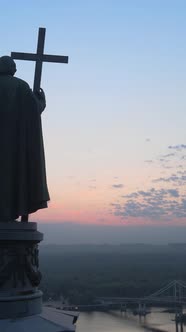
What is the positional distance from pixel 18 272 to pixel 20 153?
3.10 ft

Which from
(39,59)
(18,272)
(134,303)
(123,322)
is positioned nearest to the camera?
(18,272)

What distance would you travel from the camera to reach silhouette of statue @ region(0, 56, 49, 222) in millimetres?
4477

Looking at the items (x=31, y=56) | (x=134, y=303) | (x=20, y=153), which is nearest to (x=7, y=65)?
(x=31, y=56)

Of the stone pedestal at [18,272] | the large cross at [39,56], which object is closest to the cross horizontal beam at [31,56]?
the large cross at [39,56]

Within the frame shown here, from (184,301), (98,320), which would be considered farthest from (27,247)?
(184,301)

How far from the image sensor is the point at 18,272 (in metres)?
4.20

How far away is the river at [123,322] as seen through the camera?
106 ft

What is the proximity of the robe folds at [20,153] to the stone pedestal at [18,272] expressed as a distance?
0.27 metres

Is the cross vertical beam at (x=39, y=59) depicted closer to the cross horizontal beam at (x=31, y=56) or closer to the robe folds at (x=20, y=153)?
the cross horizontal beam at (x=31, y=56)

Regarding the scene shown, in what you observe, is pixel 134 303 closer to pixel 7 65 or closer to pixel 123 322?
pixel 123 322

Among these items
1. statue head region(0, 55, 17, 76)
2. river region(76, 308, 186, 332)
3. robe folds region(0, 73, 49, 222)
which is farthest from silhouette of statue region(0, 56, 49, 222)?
river region(76, 308, 186, 332)

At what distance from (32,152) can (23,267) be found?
937 mm

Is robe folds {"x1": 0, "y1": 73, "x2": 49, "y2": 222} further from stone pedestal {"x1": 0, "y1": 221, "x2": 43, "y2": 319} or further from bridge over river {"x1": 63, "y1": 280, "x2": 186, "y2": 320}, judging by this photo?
bridge over river {"x1": 63, "y1": 280, "x2": 186, "y2": 320}

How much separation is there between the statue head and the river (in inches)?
1066
